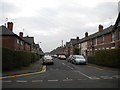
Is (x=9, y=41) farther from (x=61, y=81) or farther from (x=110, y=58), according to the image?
(x=61, y=81)

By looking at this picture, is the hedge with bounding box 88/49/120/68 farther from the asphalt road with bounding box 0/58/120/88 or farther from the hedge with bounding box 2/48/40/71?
the hedge with bounding box 2/48/40/71

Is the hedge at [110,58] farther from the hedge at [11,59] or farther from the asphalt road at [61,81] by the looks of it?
the hedge at [11,59]

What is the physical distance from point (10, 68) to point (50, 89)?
27.7ft

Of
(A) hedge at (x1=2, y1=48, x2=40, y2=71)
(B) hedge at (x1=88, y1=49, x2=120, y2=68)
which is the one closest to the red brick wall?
(A) hedge at (x1=2, y1=48, x2=40, y2=71)

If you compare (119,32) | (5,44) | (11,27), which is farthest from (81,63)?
(11,27)

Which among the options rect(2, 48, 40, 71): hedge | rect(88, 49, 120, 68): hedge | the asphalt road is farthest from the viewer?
rect(88, 49, 120, 68): hedge

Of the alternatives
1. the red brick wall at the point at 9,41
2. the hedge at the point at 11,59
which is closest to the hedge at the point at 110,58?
the hedge at the point at 11,59

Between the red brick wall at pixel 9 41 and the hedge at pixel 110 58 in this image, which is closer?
the hedge at pixel 110 58

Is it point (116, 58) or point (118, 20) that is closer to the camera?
point (116, 58)

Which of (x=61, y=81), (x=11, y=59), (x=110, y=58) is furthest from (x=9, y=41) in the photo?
(x=61, y=81)

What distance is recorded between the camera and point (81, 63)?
23438 mm

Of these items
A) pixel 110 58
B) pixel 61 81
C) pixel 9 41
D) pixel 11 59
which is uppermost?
pixel 9 41

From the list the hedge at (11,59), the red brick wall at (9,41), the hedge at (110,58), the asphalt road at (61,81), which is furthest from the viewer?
the red brick wall at (9,41)

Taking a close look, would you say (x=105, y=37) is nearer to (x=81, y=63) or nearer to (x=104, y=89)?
(x=81, y=63)
